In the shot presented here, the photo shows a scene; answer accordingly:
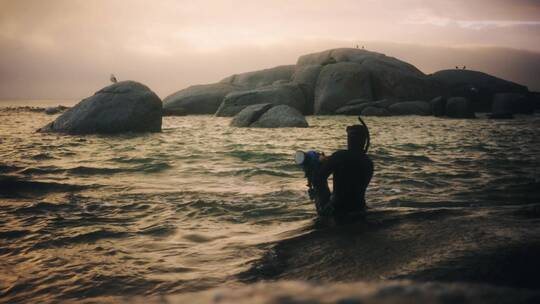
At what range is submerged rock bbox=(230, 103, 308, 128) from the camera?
65.9 feet

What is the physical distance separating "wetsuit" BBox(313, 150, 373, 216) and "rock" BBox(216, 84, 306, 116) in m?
25.9

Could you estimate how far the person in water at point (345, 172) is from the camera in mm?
4535

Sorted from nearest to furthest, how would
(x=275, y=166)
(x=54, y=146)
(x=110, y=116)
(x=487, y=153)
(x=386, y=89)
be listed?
(x=275, y=166)
(x=487, y=153)
(x=54, y=146)
(x=110, y=116)
(x=386, y=89)

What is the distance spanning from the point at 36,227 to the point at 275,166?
5.36 metres

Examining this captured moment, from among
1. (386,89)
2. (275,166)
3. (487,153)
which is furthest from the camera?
(386,89)

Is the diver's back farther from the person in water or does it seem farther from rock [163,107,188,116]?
rock [163,107,188,116]

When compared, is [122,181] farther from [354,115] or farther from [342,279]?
[354,115]

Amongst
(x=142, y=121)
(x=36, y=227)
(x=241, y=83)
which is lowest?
(x=36, y=227)

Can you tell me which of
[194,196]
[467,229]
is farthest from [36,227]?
[467,229]

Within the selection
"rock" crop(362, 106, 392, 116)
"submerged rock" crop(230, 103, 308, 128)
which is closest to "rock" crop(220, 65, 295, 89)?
"rock" crop(362, 106, 392, 116)

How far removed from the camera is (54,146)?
12055 mm

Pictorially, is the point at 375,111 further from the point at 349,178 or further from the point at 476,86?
the point at 349,178

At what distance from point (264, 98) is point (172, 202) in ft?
81.6

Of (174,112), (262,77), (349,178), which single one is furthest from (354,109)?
(349,178)
